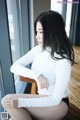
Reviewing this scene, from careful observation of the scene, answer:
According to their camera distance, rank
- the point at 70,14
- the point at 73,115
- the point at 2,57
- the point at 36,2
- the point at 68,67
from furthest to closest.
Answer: the point at 70,14 → the point at 36,2 → the point at 73,115 → the point at 2,57 → the point at 68,67

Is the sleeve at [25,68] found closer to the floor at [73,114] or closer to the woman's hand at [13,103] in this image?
the woman's hand at [13,103]

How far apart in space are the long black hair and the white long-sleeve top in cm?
5

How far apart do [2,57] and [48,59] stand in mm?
439

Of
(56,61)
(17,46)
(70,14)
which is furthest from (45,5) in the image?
(70,14)

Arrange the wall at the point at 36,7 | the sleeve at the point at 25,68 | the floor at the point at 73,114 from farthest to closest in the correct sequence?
1. the wall at the point at 36,7
2. the floor at the point at 73,114
3. the sleeve at the point at 25,68

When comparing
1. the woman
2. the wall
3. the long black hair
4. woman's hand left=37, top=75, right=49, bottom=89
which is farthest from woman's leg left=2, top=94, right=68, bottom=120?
the wall

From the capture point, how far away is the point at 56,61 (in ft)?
3.41

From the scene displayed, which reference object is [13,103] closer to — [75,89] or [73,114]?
[73,114]

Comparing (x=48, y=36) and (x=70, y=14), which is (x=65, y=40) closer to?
(x=48, y=36)

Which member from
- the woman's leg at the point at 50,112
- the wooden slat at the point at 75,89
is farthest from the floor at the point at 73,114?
the woman's leg at the point at 50,112

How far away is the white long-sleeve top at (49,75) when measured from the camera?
38.8 inches

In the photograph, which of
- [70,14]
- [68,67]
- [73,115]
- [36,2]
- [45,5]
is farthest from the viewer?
[70,14]

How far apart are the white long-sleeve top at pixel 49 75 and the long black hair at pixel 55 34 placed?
1.9 inches

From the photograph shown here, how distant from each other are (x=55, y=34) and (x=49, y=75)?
28 cm
